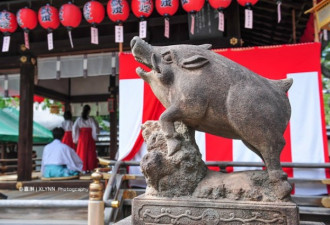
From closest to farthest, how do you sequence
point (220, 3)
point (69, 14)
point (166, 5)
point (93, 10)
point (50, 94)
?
point (220, 3), point (166, 5), point (93, 10), point (69, 14), point (50, 94)

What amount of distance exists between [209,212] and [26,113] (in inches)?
221

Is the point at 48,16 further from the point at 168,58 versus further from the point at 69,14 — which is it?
the point at 168,58

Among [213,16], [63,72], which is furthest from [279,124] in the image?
[63,72]

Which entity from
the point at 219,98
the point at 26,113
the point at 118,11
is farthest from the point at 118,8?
the point at 219,98

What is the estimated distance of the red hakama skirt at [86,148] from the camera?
27.7ft

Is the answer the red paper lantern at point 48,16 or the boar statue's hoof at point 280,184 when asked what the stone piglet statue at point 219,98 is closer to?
the boar statue's hoof at point 280,184

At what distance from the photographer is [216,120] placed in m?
1.99

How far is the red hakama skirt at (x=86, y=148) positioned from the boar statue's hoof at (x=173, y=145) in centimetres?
690

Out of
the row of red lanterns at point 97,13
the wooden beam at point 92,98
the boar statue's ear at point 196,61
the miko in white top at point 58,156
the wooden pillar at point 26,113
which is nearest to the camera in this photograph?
the boar statue's ear at point 196,61

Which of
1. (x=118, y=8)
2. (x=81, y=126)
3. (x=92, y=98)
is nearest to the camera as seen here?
(x=118, y=8)

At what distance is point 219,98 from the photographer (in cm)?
194

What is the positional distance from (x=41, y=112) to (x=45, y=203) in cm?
1570

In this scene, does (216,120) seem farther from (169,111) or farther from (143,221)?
(143,221)

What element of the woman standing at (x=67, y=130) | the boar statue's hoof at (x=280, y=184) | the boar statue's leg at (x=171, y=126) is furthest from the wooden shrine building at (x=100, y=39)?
the boar statue's hoof at (x=280, y=184)
